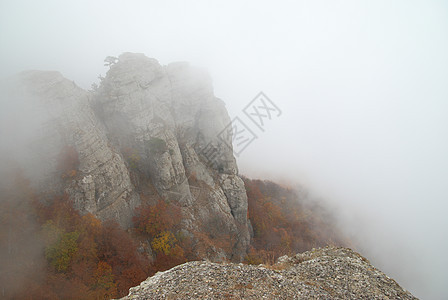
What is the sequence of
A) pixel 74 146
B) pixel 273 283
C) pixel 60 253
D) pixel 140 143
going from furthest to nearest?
1. pixel 140 143
2. pixel 74 146
3. pixel 60 253
4. pixel 273 283

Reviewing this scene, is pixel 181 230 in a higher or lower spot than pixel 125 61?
lower

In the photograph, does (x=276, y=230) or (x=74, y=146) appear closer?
(x=74, y=146)

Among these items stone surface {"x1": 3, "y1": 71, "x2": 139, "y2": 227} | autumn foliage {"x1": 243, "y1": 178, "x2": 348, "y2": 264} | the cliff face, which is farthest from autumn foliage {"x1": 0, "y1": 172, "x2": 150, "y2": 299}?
autumn foliage {"x1": 243, "y1": 178, "x2": 348, "y2": 264}

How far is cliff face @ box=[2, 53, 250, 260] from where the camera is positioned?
2308cm

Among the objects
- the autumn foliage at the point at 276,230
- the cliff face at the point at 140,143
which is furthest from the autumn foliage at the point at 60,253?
the autumn foliage at the point at 276,230

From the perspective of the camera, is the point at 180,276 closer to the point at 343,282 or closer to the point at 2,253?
the point at 343,282

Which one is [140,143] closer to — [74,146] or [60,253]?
[74,146]

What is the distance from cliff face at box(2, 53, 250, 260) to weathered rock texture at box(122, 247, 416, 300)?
15729 mm

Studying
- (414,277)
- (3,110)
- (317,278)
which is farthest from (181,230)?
(414,277)

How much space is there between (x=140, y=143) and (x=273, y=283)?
85.5 feet

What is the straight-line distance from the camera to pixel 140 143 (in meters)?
30.2

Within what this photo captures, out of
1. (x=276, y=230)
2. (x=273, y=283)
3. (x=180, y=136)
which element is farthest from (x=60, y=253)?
(x=276, y=230)

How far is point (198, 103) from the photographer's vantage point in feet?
128

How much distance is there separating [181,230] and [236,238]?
11037 millimetres
